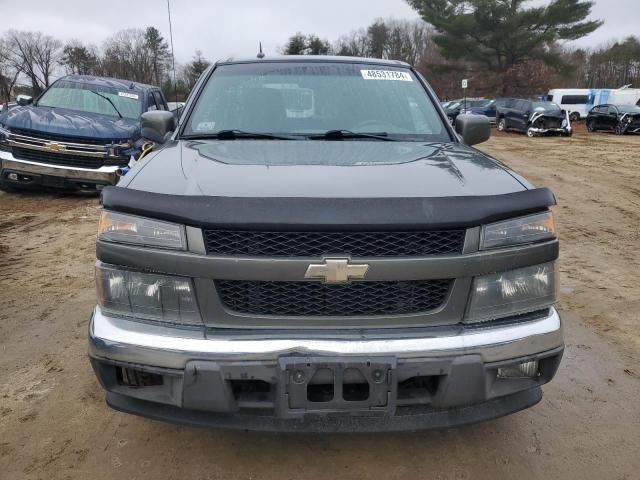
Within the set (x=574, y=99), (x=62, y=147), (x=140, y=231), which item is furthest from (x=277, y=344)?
(x=574, y=99)

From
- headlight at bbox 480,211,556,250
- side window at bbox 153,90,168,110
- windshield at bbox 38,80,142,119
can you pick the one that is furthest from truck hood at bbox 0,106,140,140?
headlight at bbox 480,211,556,250

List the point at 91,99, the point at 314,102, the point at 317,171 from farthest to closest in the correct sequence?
the point at 91,99 → the point at 314,102 → the point at 317,171

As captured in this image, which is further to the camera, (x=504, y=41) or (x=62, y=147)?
(x=504, y=41)

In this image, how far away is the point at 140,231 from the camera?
6.36ft

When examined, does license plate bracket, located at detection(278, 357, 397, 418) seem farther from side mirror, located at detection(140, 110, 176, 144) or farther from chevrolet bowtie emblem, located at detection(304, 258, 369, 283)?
side mirror, located at detection(140, 110, 176, 144)

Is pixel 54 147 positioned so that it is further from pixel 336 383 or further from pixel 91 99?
pixel 336 383

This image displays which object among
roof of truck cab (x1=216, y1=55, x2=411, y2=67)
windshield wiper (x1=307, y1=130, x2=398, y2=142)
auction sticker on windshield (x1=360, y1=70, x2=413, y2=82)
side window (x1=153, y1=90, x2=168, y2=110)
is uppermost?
roof of truck cab (x1=216, y1=55, x2=411, y2=67)

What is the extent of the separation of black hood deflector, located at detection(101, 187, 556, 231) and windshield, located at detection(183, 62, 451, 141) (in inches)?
45.5

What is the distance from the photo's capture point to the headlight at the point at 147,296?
76.2 inches

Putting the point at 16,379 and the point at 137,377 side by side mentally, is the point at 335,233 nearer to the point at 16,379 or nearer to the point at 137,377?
the point at 137,377

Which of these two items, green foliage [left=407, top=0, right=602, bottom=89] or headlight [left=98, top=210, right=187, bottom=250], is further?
green foliage [left=407, top=0, right=602, bottom=89]

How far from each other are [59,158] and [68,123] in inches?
21.9

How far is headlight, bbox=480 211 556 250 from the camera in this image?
1.97 m

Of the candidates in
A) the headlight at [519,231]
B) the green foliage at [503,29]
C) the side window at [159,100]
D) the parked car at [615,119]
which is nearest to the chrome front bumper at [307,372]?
the headlight at [519,231]
